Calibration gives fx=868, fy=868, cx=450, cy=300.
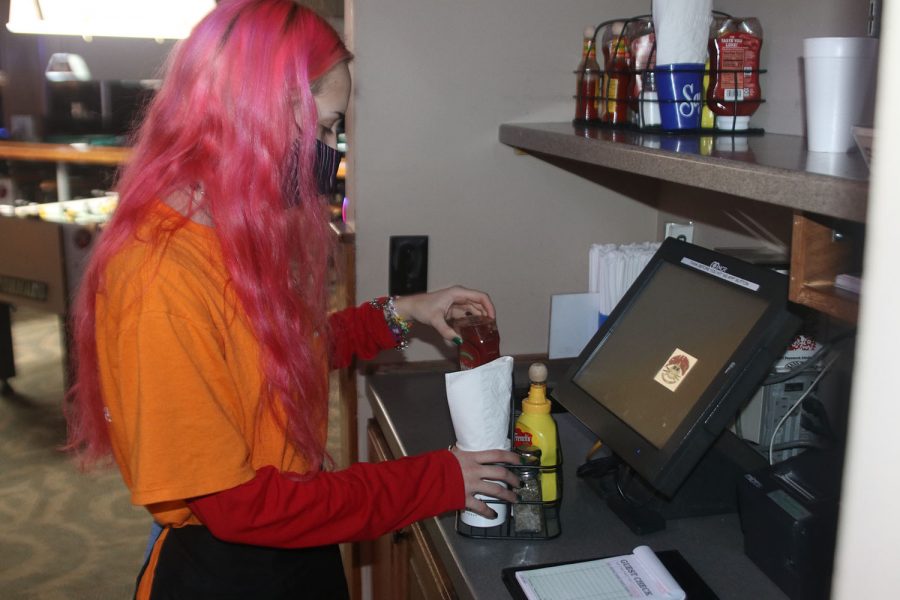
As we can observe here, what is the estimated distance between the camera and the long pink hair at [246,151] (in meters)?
1.12

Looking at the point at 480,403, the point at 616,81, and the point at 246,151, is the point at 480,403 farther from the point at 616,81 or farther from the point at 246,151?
the point at 616,81

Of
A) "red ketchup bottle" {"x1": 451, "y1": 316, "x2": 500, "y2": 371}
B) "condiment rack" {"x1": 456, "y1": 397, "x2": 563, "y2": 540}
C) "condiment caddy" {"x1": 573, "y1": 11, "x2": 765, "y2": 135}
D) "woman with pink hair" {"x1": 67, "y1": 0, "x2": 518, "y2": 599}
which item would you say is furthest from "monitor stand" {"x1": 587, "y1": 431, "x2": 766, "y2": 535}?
"condiment caddy" {"x1": 573, "y1": 11, "x2": 765, "y2": 135}

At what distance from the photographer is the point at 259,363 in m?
1.15

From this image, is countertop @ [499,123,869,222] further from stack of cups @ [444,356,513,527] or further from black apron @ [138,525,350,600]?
black apron @ [138,525,350,600]

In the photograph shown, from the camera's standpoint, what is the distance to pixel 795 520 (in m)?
1.10

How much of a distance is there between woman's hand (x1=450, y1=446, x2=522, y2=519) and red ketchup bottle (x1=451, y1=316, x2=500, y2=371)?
486mm

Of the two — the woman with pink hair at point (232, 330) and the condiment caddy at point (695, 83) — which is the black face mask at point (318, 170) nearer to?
the woman with pink hair at point (232, 330)

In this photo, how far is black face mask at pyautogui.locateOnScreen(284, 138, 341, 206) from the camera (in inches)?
46.3

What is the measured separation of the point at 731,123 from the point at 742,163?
483 mm

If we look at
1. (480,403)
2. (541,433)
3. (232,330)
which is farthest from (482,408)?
(232,330)

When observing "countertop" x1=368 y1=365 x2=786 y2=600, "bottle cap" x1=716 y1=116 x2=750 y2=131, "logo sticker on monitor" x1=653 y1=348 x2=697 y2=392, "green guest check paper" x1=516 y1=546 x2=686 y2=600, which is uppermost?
"bottle cap" x1=716 y1=116 x2=750 y2=131

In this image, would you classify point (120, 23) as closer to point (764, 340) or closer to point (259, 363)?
point (259, 363)

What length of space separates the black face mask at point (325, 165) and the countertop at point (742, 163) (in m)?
0.45

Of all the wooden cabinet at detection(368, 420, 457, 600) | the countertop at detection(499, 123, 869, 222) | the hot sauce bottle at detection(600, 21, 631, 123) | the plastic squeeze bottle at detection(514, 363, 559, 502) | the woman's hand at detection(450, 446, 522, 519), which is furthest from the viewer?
the hot sauce bottle at detection(600, 21, 631, 123)
